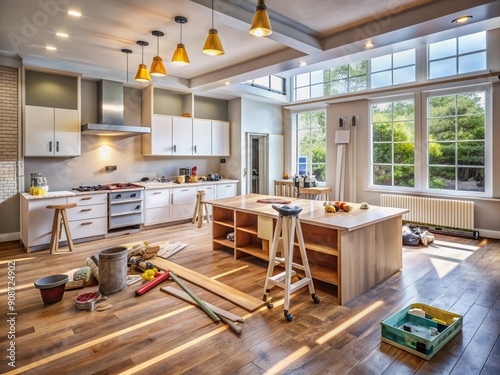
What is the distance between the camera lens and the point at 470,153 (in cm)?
543

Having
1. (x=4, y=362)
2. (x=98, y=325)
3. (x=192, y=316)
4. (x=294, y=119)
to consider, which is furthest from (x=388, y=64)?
(x=4, y=362)

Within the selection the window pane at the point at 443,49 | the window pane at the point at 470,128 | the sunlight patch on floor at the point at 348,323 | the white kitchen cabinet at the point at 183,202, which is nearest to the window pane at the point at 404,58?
the window pane at the point at 443,49

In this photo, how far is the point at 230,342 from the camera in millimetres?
2303

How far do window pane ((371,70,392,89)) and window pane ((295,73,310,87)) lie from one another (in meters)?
1.72

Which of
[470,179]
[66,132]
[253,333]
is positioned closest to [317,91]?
[470,179]

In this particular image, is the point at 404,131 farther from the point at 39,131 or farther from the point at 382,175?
the point at 39,131

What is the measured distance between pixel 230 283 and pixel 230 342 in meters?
1.11

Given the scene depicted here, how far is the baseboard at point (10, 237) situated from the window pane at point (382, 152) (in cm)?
689

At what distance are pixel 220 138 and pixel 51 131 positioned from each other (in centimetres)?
349

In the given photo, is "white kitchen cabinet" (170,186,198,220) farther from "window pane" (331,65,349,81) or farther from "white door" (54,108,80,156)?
"window pane" (331,65,349,81)

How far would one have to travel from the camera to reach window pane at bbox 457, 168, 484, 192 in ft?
17.5

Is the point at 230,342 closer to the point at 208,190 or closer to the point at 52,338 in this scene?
the point at 52,338

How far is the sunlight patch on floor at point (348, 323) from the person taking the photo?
2350 millimetres

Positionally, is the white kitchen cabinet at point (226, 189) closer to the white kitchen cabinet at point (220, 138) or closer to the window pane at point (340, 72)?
the white kitchen cabinet at point (220, 138)
